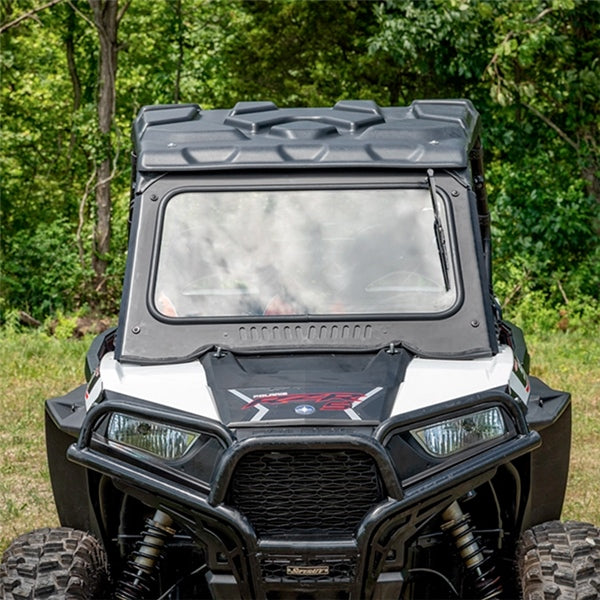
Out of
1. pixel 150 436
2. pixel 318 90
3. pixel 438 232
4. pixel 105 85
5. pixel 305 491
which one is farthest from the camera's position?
pixel 318 90

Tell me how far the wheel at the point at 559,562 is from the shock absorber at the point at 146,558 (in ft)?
3.83

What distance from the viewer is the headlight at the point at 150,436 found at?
397 cm

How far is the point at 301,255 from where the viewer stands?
4.79m

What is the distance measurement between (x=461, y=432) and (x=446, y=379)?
23 centimetres

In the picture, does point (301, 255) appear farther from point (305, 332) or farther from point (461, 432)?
point (461, 432)

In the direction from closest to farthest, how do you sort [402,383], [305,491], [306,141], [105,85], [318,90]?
1. [305,491]
2. [402,383]
3. [306,141]
4. [105,85]
5. [318,90]

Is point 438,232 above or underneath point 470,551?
above

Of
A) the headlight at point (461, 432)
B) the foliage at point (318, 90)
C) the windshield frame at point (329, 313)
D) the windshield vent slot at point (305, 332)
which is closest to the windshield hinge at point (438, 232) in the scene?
the windshield frame at point (329, 313)

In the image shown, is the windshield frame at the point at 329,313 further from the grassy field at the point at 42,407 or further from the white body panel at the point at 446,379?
the grassy field at the point at 42,407

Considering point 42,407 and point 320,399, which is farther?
point 42,407

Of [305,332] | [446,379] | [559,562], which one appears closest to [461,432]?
[446,379]

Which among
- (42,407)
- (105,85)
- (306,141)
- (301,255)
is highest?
(306,141)

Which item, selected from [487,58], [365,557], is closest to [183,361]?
[365,557]

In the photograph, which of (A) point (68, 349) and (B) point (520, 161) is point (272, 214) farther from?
(B) point (520, 161)
